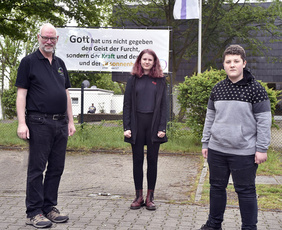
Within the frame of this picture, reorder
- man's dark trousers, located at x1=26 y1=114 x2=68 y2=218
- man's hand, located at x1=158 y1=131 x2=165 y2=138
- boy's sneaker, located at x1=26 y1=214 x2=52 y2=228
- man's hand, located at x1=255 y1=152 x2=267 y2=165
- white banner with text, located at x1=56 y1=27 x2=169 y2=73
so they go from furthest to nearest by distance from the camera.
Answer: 1. white banner with text, located at x1=56 y1=27 x2=169 y2=73
2. man's hand, located at x1=158 y1=131 x2=165 y2=138
3. man's dark trousers, located at x1=26 y1=114 x2=68 y2=218
4. boy's sneaker, located at x1=26 y1=214 x2=52 y2=228
5. man's hand, located at x1=255 y1=152 x2=267 y2=165

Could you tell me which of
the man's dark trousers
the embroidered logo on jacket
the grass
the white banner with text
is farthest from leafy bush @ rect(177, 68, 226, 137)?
the man's dark trousers

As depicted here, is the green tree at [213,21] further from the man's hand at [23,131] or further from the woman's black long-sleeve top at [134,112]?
the man's hand at [23,131]

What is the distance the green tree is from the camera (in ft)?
93.9

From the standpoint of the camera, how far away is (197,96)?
11.0 m

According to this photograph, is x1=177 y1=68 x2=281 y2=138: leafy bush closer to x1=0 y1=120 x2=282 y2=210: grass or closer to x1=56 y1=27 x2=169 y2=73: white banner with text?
x1=0 y1=120 x2=282 y2=210: grass

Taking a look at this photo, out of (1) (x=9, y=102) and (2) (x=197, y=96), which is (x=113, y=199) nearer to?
(2) (x=197, y=96)

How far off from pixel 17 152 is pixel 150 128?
6.74 meters

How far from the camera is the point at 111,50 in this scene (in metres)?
14.1

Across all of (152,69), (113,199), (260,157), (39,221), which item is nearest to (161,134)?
(152,69)

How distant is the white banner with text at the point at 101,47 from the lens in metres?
Answer: 14.0

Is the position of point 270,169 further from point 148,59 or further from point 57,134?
point 57,134

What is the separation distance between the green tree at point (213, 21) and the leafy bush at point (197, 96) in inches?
708

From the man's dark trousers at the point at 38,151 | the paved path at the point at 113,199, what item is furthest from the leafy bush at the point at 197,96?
the man's dark trousers at the point at 38,151

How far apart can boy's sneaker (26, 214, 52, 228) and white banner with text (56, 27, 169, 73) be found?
32.3 feet
